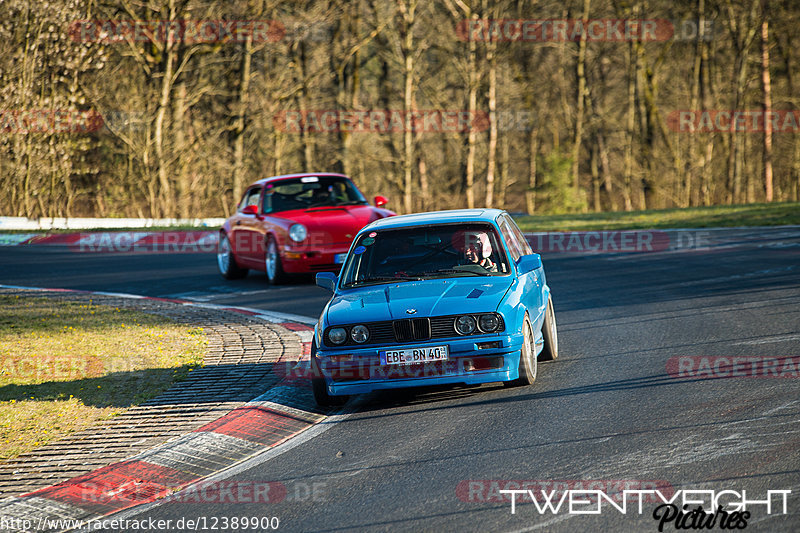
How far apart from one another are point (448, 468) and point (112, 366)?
4.84 metres

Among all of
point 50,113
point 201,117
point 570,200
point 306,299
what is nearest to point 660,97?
point 570,200

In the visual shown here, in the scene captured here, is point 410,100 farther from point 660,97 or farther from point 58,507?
point 58,507

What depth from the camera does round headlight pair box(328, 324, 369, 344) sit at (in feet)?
25.0

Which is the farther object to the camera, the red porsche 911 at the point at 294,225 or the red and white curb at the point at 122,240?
the red and white curb at the point at 122,240

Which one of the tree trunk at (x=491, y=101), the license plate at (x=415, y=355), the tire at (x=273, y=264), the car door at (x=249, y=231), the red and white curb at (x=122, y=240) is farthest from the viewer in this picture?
the tree trunk at (x=491, y=101)

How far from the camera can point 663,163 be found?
162ft

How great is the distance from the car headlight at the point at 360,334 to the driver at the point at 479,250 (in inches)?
56.5

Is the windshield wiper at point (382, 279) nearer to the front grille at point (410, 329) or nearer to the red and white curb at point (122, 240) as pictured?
the front grille at point (410, 329)

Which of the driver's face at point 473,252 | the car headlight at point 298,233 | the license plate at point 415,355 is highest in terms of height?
the car headlight at point 298,233

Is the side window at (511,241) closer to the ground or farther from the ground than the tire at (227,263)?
farther from the ground

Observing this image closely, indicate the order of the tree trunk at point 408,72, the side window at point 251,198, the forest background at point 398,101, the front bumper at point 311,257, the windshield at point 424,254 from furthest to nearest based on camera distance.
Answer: the tree trunk at point 408,72 < the forest background at point 398,101 < the side window at point 251,198 < the front bumper at point 311,257 < the windshield at point 424,254

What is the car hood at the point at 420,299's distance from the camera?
7.59m

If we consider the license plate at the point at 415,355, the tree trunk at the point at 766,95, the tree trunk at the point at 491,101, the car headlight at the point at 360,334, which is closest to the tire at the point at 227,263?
the car headlight at the point at 360,334

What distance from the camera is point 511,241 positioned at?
29.6 feet
